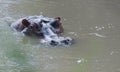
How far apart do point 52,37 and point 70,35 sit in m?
1.02

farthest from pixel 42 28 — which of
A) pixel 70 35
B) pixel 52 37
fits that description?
pixel 70 35

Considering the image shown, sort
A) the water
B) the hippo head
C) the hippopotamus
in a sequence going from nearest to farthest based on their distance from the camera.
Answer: the water < the hippo head < the hippopotamus

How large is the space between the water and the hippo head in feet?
0.62

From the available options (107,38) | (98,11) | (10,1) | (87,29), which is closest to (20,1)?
(10,1)

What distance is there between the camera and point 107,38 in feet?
35.4

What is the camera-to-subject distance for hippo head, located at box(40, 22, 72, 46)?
382 inches

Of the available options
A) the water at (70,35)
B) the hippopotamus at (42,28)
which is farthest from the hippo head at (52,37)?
the water at (70,35)

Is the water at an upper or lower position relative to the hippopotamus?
lower

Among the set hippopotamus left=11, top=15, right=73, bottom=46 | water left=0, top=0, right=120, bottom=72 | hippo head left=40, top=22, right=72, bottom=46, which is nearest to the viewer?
water left=0, top=0, right=120, bottom=72

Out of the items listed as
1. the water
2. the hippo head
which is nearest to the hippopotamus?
the hippo head

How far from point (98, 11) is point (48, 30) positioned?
4.14m

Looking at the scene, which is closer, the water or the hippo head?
the water

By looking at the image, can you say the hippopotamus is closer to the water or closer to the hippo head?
the hippo head

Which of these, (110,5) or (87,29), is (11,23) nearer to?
(87,29)
